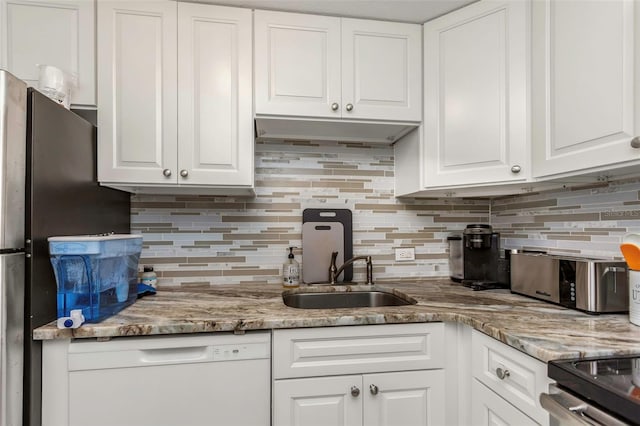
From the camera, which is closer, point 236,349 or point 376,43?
point 236,349

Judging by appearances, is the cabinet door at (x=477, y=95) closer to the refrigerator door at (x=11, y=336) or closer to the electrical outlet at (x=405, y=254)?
the electrical outlet at (x=405, y=254)

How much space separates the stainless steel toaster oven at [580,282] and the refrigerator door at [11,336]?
1.88 m

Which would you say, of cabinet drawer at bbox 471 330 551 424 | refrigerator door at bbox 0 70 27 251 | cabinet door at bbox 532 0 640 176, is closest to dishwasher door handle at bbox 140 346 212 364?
refrigerator door at bbox 0 70 27 251

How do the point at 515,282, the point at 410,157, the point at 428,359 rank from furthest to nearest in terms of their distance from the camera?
the point at 410,157
the point at 515,282
the point at 428,359

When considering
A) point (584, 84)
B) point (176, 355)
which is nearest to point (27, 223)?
point (176, 355)

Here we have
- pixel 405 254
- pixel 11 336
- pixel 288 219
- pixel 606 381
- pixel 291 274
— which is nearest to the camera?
pixel 606 381

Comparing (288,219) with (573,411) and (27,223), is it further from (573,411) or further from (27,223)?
(573,411)

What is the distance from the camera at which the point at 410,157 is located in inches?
75.0

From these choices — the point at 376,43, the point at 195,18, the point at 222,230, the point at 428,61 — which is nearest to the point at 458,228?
the point at 428,61

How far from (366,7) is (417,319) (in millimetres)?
1381

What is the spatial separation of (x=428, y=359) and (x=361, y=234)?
85 cm

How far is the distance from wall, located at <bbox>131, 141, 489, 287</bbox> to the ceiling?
0.66 meters

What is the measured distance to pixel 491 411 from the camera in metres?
1.20

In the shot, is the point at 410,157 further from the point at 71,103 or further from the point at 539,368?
the point at 71,103
